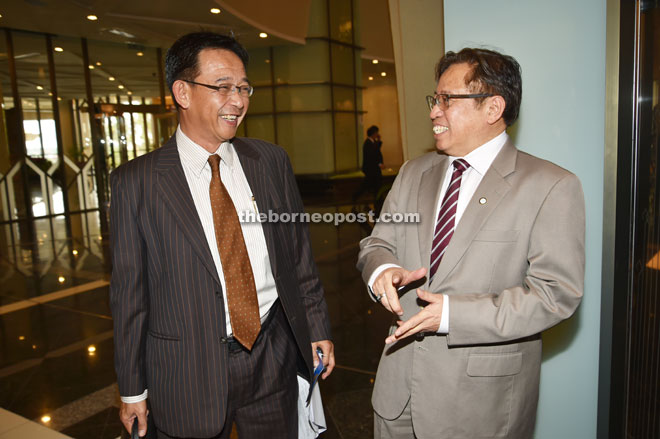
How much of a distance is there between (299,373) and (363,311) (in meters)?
2.64

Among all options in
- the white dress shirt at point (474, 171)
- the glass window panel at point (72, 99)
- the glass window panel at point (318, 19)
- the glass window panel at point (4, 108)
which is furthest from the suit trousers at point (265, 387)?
the glass window panel at point (318, 19)

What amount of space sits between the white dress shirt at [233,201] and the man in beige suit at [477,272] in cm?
37

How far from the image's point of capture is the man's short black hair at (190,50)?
5.32ft

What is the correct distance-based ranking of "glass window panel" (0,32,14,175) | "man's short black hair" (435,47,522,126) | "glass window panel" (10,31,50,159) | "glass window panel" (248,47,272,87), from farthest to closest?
"glass window panel" (248,47,272,87), "glass window panel" (10,31,50,159), "glass window panel" (0,32,14,175), "man's short black hair" (435,47,522,126)

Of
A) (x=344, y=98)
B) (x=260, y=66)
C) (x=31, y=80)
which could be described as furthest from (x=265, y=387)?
(x=344, y=98)

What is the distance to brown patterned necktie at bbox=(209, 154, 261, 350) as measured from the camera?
1546mm

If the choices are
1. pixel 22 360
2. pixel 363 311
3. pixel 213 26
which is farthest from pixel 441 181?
pixel 213 26

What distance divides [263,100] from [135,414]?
13318mm

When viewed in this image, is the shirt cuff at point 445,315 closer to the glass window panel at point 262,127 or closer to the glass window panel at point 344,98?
the glass window panel at point 262,127

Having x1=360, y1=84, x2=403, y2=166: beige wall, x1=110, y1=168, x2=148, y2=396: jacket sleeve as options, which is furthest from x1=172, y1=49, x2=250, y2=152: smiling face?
x1=360, y1=84, x2=403, y2=166: beige wall

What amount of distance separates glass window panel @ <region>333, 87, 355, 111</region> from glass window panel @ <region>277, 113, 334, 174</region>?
64 centimetres

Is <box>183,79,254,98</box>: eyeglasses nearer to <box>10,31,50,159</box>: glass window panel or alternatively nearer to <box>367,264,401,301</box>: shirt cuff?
<box>367,264,401,301</box>: shirt cuff

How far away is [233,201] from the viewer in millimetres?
1666

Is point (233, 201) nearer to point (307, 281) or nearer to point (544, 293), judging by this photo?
point (307, 281)
